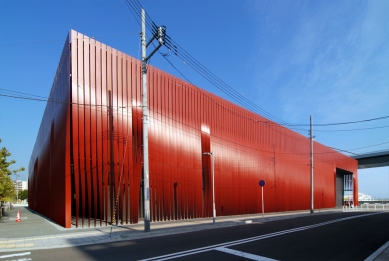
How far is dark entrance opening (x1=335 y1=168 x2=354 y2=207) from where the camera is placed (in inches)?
2349

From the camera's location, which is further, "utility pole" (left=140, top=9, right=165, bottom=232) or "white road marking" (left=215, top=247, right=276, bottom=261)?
"utility pole" (left=140, top=9, right=165, bottom=232)

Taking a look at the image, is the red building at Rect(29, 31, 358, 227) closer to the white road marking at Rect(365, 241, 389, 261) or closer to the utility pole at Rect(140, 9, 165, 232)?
the utility pole at Rect(140, 9, 165, 232)

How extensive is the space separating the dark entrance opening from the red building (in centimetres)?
3180

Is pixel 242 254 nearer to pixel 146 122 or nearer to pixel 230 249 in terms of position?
pixel 230 249

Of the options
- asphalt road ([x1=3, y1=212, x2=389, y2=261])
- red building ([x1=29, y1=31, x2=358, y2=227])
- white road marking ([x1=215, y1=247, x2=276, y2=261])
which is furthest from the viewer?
red building ([x1=29, y1=31, x2=358, y2=227])

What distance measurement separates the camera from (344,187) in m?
62.0

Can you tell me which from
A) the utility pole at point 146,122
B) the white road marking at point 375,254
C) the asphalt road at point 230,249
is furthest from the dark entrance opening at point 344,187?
the white road marking at point 375,254

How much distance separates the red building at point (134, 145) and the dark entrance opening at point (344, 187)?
1252 inches

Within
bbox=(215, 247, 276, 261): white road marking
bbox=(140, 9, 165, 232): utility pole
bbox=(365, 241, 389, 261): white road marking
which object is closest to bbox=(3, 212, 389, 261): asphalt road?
bbox=(215, 247, 276, 261): white road marking

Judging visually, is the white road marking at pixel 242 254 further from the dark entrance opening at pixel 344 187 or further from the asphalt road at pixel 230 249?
the dark entrance opening at pixel 344 187

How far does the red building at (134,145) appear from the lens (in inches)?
683

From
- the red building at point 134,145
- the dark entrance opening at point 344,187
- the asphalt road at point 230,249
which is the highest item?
the red building at point 134,145

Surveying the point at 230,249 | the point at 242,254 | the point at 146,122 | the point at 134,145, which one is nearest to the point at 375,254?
the point at 242,254

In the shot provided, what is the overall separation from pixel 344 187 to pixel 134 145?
54.9 metres
